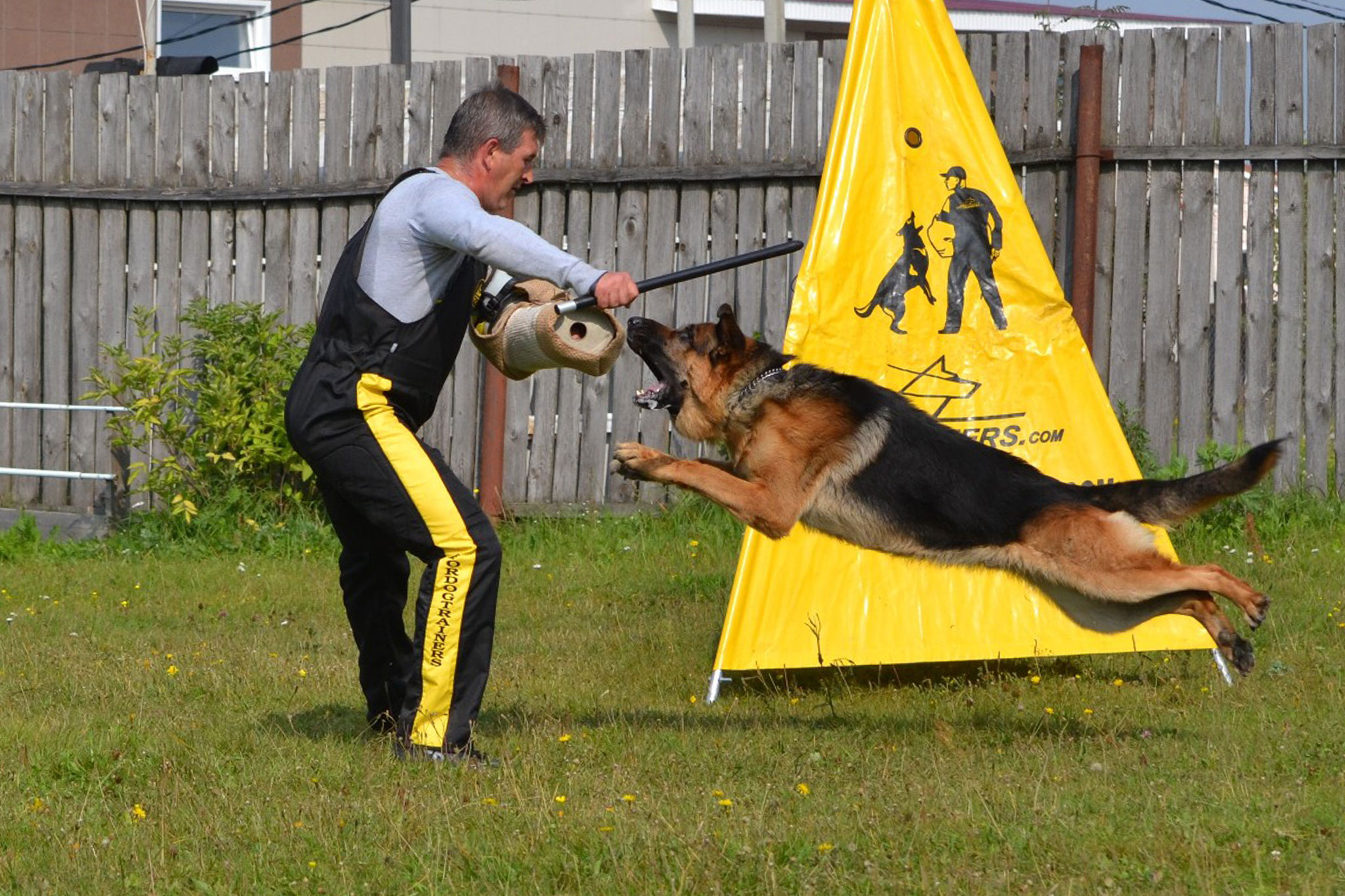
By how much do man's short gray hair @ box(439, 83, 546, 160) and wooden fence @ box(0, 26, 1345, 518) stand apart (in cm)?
416

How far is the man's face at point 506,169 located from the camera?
16.6ft

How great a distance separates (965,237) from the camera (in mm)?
6562

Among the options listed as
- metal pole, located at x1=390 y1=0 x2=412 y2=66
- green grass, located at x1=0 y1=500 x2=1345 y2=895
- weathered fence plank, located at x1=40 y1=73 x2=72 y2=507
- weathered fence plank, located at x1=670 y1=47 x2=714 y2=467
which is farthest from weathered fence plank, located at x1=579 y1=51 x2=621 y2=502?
metal pole, located at x1=390 y1=0 x2=412 y2=66

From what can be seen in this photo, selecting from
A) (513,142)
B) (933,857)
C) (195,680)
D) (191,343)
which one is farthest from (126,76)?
(933,857)

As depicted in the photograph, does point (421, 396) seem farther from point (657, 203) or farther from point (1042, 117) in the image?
point (1042, 117)

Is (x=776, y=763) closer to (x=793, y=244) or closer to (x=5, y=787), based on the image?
(x=793, y=244)

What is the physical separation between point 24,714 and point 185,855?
6.95 ft

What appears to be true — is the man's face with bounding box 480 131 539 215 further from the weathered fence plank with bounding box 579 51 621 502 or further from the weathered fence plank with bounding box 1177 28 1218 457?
the weathered fence plank with bounding box 1177 28 1218 457

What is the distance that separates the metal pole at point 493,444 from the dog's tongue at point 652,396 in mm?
3538

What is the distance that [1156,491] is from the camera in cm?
566

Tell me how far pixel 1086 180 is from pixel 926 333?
8.10 ft

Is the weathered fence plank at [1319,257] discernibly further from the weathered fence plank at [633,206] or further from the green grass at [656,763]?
the weathered fence plank at [633,206]

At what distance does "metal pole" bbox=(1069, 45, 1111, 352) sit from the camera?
841 centimetres

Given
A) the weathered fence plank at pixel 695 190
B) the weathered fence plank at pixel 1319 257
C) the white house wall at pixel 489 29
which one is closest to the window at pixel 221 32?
the white house wall at pixel 489 29
